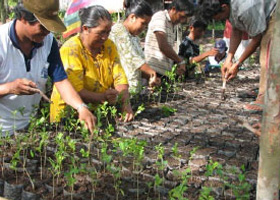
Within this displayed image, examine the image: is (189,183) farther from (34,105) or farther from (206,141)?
(34,105)

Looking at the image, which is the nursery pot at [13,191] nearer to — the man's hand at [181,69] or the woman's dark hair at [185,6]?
the woman's dark hair at [185,6]

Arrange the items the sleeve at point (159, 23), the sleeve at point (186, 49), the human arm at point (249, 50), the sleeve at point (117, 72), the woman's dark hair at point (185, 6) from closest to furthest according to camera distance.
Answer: the sleeve at point (117, 72)
the human arm at point (249, 50)
the woman's dark hair at point (185, 6)
the sleeve at point (159, 23)
the sleeve at point (186, 49)

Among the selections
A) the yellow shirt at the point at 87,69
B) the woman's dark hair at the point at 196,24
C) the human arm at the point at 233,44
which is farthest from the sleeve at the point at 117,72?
the woman's dark hair at the point at 196,24

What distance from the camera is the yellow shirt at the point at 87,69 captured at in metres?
3.34

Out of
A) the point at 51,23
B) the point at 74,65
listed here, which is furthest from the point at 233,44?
the point at 51,23

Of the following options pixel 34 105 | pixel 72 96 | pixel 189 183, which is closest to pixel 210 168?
pixel 189 183

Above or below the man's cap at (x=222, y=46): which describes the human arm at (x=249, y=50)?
below

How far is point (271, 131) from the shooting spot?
4.95 feet

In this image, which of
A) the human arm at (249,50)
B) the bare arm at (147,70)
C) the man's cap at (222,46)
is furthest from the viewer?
the man's cap at (222,46)

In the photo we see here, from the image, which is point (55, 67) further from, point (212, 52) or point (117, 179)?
point (212, 52)

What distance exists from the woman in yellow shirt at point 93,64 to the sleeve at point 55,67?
32 centimetres

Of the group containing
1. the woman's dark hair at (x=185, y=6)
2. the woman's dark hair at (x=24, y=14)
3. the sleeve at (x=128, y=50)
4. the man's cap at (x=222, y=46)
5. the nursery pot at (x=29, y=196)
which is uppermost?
the woman's dark hair at (x=185, y=6)

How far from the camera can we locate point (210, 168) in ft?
7.04

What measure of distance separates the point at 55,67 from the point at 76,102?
37cm
